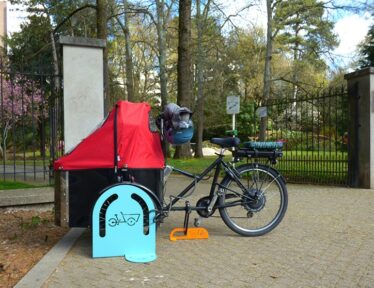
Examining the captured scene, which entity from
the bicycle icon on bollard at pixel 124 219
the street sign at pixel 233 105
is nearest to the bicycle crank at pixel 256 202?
the bicycle icon on bollard at pixel 124 219

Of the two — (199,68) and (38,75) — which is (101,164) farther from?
(199,68)

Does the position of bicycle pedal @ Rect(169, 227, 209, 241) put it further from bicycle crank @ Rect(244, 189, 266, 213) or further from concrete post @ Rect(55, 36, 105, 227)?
concrete post @ Rect(55, 36, 105, 227)

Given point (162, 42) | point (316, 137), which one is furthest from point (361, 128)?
point (162, 42)

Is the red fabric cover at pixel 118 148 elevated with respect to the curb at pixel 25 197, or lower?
elevated

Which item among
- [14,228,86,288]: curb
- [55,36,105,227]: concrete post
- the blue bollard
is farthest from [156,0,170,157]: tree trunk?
the blue bollard

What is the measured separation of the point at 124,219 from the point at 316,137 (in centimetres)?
770

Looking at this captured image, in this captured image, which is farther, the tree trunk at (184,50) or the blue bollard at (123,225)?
the tree trunk at (184,50)

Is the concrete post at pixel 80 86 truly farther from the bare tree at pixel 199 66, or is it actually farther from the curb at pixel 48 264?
the bare tree at pixel 199 66

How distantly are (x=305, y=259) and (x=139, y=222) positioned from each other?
5.67ft

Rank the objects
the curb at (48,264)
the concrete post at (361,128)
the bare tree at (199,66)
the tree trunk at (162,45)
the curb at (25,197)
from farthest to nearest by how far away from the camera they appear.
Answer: the tree trunk at (162,45) < the bare tree at (199,66) < the concrete post at (361,128) < the curb at (25,197) < the curb at (48,264)

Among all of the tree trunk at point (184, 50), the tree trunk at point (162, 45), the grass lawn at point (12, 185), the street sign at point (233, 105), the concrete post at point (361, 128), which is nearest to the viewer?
the grass lawn at point (12, 185)

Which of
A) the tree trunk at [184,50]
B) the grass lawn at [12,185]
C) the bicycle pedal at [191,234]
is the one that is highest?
the tree trunk at [184,50]

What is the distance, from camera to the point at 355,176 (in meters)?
10.1

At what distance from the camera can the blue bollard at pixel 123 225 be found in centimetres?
472
